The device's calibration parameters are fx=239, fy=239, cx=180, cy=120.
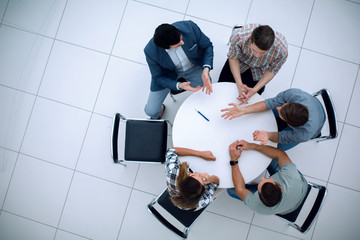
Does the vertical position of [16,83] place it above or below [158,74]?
below

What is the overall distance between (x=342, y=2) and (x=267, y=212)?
2362 millimetres

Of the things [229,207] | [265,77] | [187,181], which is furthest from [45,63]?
[229,207]

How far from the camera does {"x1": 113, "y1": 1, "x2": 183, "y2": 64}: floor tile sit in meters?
2.64

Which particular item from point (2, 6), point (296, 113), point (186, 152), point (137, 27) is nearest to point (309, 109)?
point (296, 113)

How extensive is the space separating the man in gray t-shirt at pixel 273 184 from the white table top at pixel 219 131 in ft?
0.17

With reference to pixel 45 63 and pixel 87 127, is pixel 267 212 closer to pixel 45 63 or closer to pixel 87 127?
pixel 87 127

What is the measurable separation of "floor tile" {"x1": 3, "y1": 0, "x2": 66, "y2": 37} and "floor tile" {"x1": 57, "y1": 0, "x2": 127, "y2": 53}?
0.30ft

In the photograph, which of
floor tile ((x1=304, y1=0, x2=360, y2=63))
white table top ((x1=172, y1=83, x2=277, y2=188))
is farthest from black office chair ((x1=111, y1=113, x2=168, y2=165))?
floor tile ((x1=304, y1=0, x2=360, y2=63))

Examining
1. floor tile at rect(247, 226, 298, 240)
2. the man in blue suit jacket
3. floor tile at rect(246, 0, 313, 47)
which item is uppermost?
floor tile at rect(246, 0, 313, 47)

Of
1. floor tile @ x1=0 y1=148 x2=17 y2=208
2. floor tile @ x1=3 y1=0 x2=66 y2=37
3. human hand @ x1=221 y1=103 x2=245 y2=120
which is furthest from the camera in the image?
floor tile @ x1=3 y1=0 x2=66 y2=37

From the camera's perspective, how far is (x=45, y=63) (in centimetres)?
268

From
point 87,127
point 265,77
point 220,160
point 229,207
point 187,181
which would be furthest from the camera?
point 87,127

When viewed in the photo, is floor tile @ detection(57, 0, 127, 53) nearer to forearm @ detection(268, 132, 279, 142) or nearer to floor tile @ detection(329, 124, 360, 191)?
forearm @ detection(268, 132, 279, 142)

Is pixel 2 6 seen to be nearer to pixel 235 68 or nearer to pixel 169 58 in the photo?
pixel 169 58
